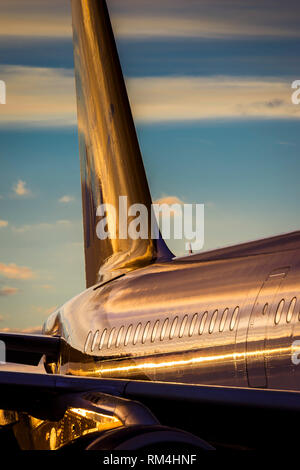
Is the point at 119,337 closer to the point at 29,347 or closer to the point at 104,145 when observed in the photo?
the point at 29,347

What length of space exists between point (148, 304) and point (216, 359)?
269 centimetres

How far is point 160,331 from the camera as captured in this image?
1083 centimetres

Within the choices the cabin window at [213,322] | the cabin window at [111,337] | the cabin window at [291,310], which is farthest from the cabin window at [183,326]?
the cabin window at [291,310]

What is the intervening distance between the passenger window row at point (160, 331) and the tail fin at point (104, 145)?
2233 millimetres

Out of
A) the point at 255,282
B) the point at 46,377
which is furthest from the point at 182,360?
the point at 46,377

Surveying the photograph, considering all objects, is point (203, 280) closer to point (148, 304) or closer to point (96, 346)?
point (148, 304)

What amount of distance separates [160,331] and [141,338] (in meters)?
0.55

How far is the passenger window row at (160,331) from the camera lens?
9.23 meters

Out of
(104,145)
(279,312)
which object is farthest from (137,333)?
(104,145)

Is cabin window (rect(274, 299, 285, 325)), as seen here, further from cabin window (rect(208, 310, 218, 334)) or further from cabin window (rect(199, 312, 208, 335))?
cabin window (rect(199, 312, 208, 335))

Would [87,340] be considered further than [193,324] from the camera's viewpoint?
Yes

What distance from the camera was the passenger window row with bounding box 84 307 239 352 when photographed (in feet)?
30.3

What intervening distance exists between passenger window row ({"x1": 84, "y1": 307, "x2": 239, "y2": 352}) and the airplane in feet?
0.07

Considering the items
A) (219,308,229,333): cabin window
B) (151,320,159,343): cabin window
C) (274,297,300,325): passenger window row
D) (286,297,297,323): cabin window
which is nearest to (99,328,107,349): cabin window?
(151,320,159,343): cabin window
